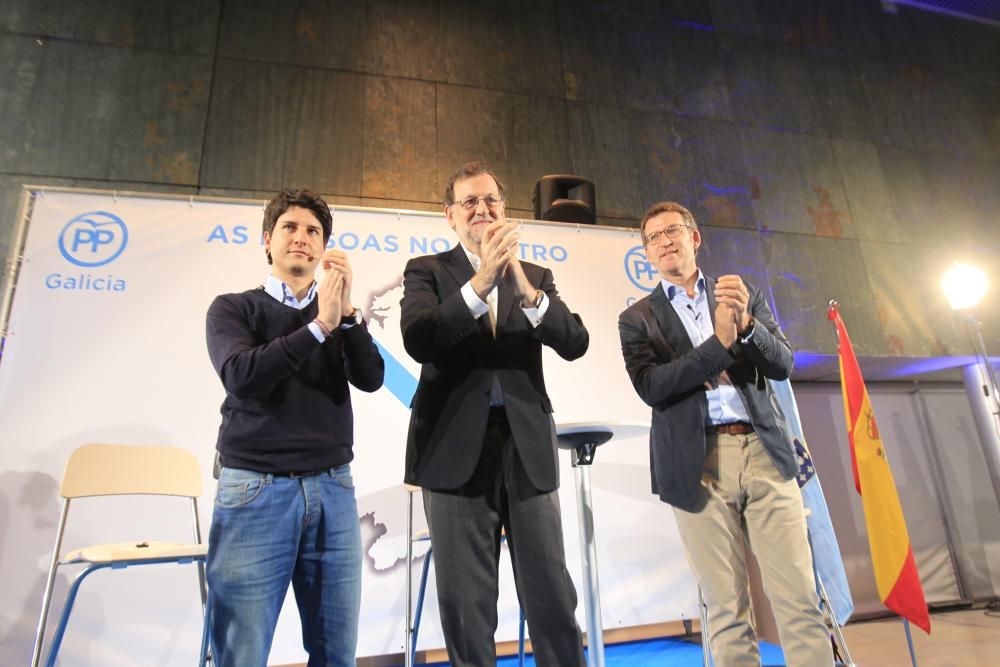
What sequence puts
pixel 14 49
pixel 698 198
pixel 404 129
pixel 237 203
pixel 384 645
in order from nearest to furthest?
pixel 384 645 → pixel 237 203 → pixel 14 49 → pixel 404 129 → pixel 698 198

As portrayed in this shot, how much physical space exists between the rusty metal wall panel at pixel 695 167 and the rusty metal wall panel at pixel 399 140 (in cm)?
158

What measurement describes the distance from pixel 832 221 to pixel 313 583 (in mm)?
4867

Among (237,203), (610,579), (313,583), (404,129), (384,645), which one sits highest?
(404,129)

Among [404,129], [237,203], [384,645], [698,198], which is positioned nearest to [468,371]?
[384,645]

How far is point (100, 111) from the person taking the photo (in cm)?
386

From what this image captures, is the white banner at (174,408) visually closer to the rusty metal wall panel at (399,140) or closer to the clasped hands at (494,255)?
the rusty metal wall panel at (399,140)

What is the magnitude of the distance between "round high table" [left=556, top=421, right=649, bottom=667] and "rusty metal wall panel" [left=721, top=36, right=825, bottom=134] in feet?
13.3


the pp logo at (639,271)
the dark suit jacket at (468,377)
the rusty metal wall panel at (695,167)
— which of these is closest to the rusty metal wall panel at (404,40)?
the rusty metal wall panel at (695,167)

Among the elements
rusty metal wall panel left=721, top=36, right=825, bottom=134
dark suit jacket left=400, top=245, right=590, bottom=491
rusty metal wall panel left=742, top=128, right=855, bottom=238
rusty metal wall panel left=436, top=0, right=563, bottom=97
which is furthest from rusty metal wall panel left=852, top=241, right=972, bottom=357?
dark suit jacket left=400, top=245, right=590, bottom=491

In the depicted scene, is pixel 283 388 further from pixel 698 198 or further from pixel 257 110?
pixel 698 198

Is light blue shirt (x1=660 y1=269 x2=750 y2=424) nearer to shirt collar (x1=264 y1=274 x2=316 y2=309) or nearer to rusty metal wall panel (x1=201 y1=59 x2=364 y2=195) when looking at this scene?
shirt collar (x1=264 y1=274 x2=316 y2=309)

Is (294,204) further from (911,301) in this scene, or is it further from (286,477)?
(911,301)

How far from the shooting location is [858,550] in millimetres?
4523

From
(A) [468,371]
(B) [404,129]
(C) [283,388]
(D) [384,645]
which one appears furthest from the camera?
(B) [404,129]
